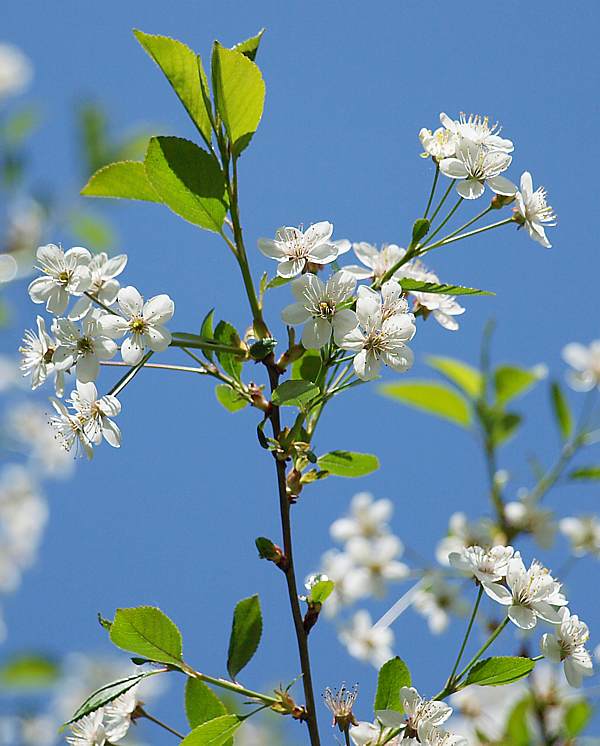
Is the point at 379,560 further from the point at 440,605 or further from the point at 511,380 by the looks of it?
the point at 511,380

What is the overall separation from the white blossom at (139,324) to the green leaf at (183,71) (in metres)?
0.19

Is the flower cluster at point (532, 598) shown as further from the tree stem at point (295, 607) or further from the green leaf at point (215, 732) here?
the green leaf at point (215, 732)

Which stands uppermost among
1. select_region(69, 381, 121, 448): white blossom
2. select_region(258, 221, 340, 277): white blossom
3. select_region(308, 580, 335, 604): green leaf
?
select_region(258, 221, 340, 277): white blossom

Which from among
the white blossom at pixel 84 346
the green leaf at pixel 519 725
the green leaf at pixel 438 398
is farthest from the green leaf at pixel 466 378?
the white blossom at pixel 84 346

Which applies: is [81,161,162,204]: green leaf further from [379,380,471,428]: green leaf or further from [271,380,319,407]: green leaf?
[379,380,471,428]: green leaf

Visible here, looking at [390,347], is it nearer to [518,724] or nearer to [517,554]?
[517,554]

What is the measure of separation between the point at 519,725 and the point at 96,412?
3.41ft

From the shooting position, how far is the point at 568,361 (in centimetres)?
237

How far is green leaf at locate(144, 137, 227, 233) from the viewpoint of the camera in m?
0.91

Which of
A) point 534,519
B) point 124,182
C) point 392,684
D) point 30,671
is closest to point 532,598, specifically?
point 392,684

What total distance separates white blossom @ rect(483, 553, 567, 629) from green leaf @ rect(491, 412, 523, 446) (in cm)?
106

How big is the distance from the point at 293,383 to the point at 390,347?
0.34 ft

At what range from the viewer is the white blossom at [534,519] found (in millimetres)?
1939

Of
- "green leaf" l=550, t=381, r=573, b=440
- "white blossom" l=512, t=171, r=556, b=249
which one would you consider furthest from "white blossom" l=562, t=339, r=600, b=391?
"white blossom" l=512, t=171, r=556, b=249
